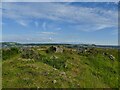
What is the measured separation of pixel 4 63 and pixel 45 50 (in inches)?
249

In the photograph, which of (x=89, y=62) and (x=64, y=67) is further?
(x=89, y=62)

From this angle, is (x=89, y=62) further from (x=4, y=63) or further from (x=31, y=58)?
(x=4, y=63)

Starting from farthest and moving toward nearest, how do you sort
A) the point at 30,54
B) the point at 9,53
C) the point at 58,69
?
the point at 9,53
the point at 30,54
the point at 58,69

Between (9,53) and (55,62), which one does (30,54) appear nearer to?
(9,53)

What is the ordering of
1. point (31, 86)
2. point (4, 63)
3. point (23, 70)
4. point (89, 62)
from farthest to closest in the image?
point (89, 62)
point (4, 63)
point (23, 70)
point (31, 86)

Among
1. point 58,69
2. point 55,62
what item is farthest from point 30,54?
point 58,69

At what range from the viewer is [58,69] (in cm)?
3128

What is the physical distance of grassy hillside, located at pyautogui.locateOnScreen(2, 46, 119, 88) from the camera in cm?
2816

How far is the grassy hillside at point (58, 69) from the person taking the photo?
2816 cm

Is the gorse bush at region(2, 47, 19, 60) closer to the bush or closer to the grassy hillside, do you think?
the grassy hillside

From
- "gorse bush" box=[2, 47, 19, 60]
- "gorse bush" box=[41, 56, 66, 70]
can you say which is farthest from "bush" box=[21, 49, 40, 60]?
"gorse bush" box=[2, 47, 19, 60]

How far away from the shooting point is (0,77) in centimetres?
2884

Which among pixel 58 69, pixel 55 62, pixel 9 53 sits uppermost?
pixel 9 53

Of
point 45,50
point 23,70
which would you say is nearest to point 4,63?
point 23,70
